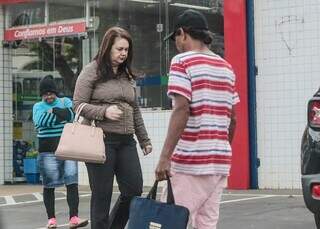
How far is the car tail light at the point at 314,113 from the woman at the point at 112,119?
5.00ft

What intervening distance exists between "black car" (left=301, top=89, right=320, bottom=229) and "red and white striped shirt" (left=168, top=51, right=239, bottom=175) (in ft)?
4.64

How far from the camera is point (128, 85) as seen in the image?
245 inches

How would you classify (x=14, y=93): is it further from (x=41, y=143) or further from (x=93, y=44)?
(x=41, y=143)

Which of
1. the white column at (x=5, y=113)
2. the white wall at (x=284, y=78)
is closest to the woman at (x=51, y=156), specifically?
the white wall at (x=284, y=78)

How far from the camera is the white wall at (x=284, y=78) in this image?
11.6 m

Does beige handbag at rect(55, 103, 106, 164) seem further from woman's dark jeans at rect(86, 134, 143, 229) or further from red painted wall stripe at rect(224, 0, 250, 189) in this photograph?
red painted wall stripe at rect(224, 0, 250, 189)

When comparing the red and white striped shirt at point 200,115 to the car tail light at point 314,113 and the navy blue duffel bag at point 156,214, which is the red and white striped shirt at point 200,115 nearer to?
the navy blue duffel bag at point 156,214

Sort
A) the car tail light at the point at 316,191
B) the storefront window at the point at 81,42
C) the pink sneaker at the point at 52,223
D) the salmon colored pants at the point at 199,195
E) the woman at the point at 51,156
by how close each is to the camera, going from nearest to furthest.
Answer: the salmon colored pants at the point at 199,195, the car tail light at the point at 316,191, the pink sneaker at the point at 52,223, the woman at the point at 51,156, the storefront window at the point at 81,42

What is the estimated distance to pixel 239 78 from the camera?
39.5 feet

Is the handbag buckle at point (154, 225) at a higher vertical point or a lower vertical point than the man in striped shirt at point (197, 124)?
lower

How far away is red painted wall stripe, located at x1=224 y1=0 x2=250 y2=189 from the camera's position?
11984mm

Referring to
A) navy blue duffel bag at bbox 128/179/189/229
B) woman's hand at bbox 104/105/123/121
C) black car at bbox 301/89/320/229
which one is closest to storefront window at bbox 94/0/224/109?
black car at bbox 301/89/320/229

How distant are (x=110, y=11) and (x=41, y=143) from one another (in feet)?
20.5

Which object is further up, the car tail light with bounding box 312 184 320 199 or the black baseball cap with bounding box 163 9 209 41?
the black baseball cap with bounding box 163 9 209 41
